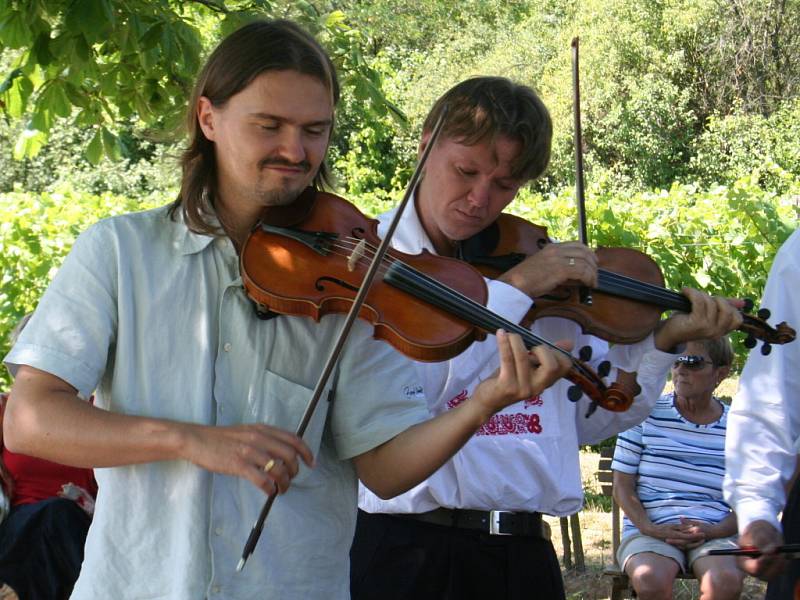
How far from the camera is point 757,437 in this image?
2.37 metres

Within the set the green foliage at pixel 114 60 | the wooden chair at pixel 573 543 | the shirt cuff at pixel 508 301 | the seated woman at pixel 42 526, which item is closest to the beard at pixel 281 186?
the shirt cuff at pixel 508 301

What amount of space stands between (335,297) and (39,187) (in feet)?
81.0

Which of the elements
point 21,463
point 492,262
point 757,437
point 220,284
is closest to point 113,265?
point 220,284

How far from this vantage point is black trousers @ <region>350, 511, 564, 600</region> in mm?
2494

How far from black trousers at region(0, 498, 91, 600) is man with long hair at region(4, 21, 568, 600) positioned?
7.58ft

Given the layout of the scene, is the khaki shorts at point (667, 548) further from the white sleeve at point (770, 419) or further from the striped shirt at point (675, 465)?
the white sleeve at point (770, 419)

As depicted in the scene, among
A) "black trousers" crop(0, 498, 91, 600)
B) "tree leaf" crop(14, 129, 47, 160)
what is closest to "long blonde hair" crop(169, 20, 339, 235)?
"black trousers" crop(0, 498, 91, 600)

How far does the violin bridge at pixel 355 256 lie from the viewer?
215 cm

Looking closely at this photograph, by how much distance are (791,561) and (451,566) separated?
2.50 ft

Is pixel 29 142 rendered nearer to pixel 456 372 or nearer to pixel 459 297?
pixel 456 372

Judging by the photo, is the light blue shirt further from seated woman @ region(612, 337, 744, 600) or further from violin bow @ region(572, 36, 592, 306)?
seated woman @ region(612, 337, 744, 600)

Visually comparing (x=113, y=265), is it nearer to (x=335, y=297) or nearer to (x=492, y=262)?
(x=335, y=297)

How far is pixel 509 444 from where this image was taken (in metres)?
2.48

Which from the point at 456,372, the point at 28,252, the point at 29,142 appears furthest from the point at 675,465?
the point at 28,252
